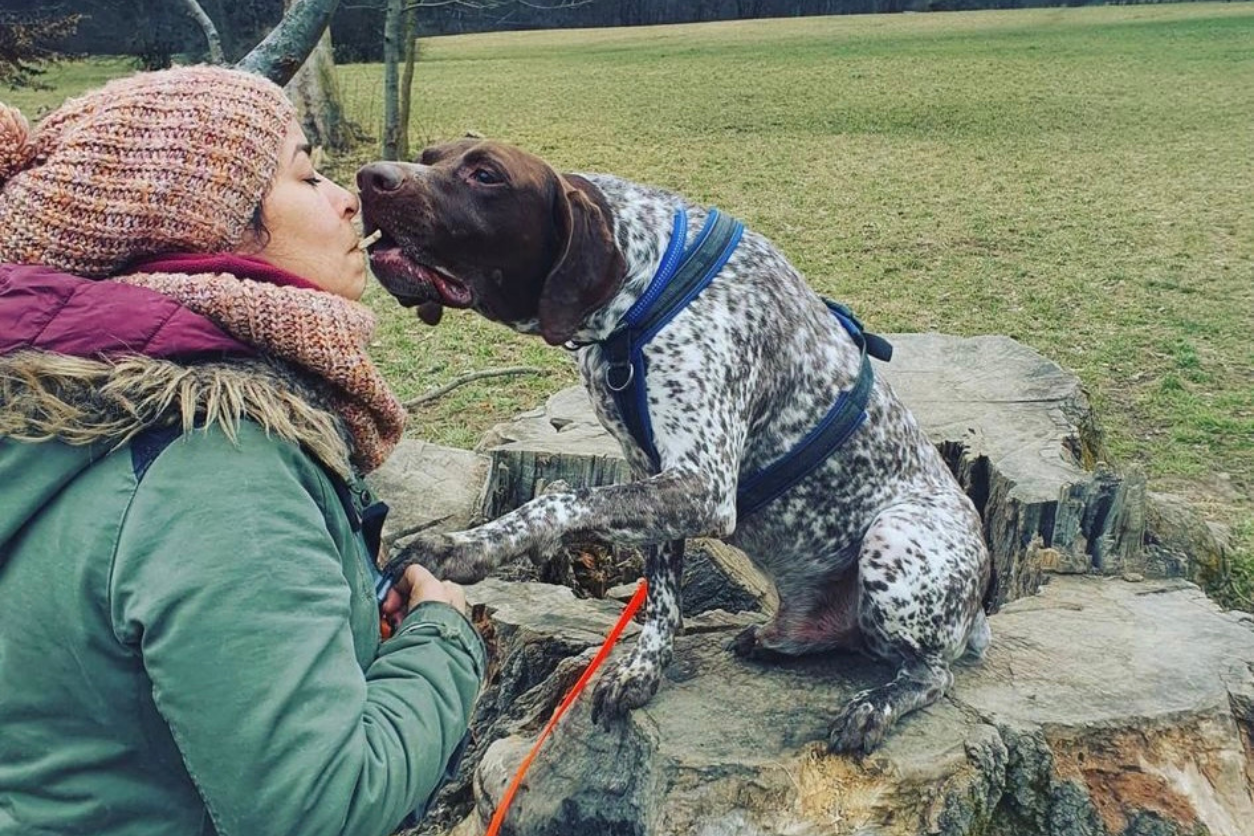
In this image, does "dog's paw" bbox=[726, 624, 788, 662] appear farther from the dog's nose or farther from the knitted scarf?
the knitted scarf

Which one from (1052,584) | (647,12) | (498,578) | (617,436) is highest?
(617,436)

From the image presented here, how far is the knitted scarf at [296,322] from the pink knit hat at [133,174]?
6 cm

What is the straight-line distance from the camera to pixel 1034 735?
2824 mm

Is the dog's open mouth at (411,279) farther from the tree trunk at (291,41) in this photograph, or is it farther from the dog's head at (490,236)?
the tree trunk at (291,41)

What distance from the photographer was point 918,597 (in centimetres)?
299

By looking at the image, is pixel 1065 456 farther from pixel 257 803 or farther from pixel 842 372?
pixel 257 803

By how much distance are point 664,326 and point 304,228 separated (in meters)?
1.11

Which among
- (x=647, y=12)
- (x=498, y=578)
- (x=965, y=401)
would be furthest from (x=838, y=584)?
(x=647, y=12)

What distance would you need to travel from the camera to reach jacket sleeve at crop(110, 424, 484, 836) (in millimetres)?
1451

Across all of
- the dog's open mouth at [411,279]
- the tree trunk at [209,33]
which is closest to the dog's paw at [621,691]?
the dog's open mouth at [411,279]

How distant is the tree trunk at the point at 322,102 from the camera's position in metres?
15.5

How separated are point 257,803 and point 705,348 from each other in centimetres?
165

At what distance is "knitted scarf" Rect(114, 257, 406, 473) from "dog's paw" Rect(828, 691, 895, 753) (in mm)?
1352

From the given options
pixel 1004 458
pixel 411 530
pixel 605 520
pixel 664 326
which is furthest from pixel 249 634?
pixel 1004 458
